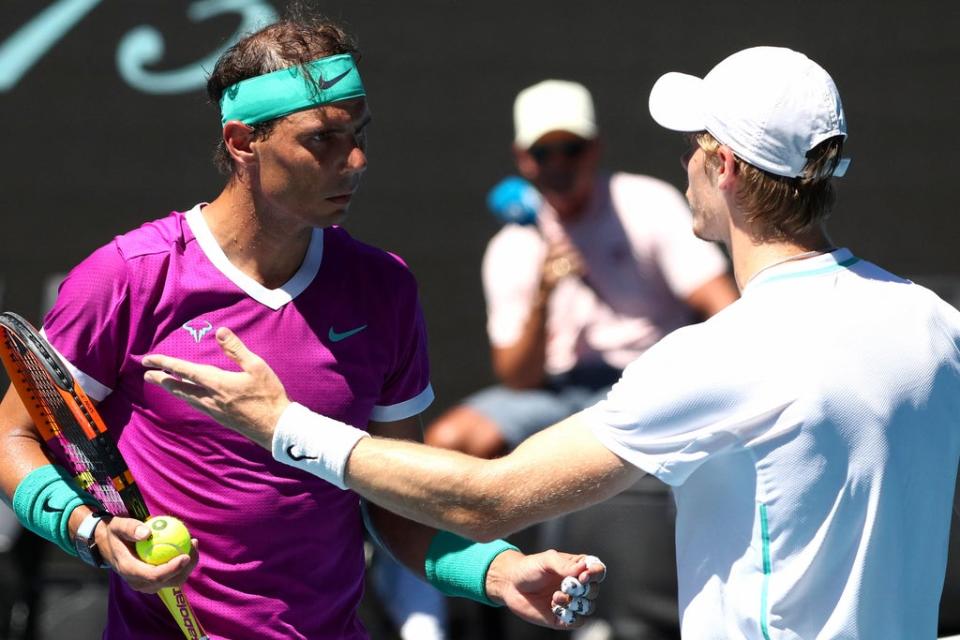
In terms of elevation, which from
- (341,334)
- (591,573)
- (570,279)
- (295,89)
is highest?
(295,89)

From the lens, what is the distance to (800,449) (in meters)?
2.03

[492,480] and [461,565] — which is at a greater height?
[492,480]

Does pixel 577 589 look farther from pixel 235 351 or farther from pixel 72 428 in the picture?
pixel 72 428

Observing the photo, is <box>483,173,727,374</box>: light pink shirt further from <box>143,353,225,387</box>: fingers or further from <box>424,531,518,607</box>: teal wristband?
<box>143,353,225,387</box>: fingers

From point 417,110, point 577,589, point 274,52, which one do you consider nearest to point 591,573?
point 577,589

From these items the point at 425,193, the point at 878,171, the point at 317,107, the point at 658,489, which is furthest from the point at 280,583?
the point at 878,171

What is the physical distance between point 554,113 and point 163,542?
3.01m

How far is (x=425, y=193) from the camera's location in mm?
5738

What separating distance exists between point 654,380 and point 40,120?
4205 millimetres

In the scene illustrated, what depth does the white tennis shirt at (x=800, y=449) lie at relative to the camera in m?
2.03

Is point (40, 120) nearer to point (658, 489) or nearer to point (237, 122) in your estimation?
point (658, 489)

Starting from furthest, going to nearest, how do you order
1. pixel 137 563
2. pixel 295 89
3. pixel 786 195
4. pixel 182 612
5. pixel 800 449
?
1. pixel 295 89
2. pixel 182 612
3. pixel 137 563
4. pixel 786 195
5. pixel 800 449

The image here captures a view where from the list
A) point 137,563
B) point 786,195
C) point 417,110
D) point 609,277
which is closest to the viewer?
point 786,195

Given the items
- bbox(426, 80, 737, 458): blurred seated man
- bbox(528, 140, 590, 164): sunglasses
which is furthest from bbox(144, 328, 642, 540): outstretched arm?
bbox(528, 140, 590, 164): sunglasses
